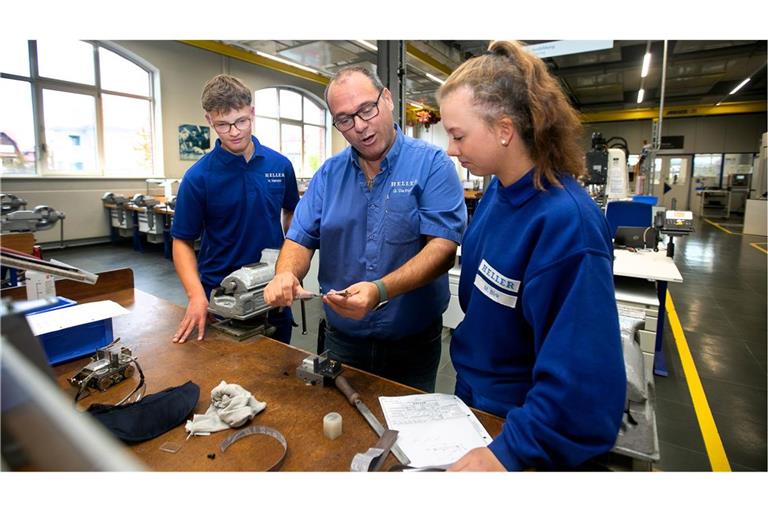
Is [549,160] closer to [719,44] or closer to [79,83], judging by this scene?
[79,83]

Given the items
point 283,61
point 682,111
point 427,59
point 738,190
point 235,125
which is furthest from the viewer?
point 682,111

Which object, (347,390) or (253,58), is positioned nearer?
(347,390)

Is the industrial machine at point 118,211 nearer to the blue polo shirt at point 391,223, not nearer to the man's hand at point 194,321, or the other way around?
the man's hand at point 194,321

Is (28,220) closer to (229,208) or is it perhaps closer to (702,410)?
(229,208)

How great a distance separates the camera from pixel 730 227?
32.2 ft

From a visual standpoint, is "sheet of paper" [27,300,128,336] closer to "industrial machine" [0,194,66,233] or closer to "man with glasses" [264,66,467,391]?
"man with glasses" [264,66,467,391]


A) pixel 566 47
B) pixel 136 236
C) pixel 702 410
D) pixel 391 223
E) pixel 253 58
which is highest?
pixel 253 58

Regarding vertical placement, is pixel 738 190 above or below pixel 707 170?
below

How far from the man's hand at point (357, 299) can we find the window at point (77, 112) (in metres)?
6.61

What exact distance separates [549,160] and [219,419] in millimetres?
839

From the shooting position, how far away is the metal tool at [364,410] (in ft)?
2.56

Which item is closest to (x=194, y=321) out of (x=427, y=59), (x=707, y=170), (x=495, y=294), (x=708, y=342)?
(x=495, y=294)

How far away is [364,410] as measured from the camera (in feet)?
3.00

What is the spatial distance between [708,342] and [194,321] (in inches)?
145
